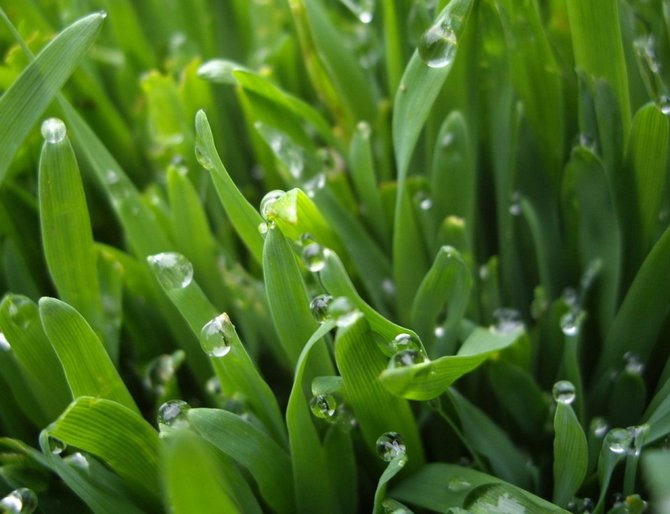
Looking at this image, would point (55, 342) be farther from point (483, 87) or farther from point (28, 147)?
point (483, 87)

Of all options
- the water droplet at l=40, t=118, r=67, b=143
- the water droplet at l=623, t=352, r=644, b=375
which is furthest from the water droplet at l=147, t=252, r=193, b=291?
the water droplet at l=623, t=352, r=644, b=375

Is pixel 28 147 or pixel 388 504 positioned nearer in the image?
pixel 388 504

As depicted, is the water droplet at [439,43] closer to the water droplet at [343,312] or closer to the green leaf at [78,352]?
the water droplet at [343,312]

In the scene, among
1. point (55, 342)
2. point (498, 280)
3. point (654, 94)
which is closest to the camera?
point (55, 342)

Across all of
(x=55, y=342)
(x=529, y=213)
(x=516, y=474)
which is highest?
(x=55, y=342)

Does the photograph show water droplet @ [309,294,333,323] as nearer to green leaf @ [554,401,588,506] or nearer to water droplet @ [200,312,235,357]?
water droplet @ [200,312,235,357]

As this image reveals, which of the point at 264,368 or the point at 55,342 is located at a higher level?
the point at 55,342

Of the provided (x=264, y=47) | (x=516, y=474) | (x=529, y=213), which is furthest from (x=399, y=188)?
(x=264, y=47)
